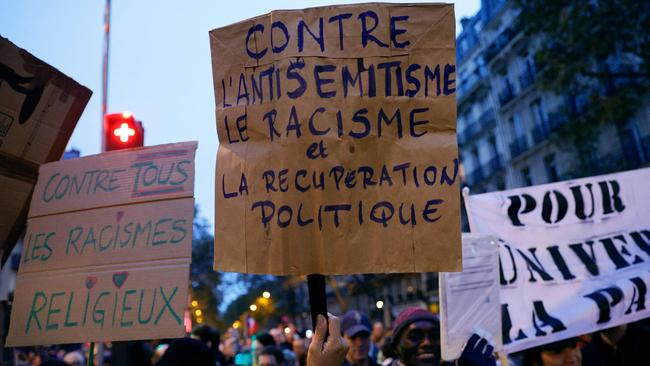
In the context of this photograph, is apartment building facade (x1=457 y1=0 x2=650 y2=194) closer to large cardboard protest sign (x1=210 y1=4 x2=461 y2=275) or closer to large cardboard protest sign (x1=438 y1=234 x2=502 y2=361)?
large cardboard protest sign (x1=438 y1=234 x2=502 y2=361)

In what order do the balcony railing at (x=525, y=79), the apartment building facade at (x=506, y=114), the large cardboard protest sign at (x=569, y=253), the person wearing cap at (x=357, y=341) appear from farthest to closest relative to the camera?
the balcony railing at (x=525, y=79), the apartment building facade at (x=506, y=114), the person wearing cap at (x=357, y=341), the large cardboard protest sign at (x=569, y=253)

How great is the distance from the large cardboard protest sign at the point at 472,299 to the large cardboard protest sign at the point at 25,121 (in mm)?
2233

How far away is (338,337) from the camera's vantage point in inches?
76.4

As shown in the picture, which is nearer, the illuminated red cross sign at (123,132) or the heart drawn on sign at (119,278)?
the heart drawn on sign at (119,278)

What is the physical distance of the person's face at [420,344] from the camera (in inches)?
144

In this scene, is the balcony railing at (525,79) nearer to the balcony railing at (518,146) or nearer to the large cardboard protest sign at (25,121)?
the balcony railing at (518,146)

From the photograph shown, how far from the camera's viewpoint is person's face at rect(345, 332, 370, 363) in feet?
15.4

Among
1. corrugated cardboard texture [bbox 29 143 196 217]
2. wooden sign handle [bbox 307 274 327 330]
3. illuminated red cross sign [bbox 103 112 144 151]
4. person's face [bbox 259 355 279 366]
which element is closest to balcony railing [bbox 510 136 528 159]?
person's face [bbox 259 355 279 366]

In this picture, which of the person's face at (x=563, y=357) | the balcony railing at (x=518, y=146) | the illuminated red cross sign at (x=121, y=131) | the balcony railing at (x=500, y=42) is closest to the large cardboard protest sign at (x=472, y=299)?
the person's face at (x=563, y=357)

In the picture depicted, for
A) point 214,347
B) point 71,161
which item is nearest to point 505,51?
point 214,347

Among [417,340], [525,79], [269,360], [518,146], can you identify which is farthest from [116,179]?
[518,146]

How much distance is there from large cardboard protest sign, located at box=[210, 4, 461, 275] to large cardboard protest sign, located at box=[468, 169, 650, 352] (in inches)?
74.8

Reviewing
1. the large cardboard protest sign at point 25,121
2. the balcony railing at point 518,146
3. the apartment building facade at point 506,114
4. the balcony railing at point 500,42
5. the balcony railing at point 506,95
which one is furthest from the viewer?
the balcony railing at point 506,95

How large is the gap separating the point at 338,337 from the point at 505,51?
1256 inches
